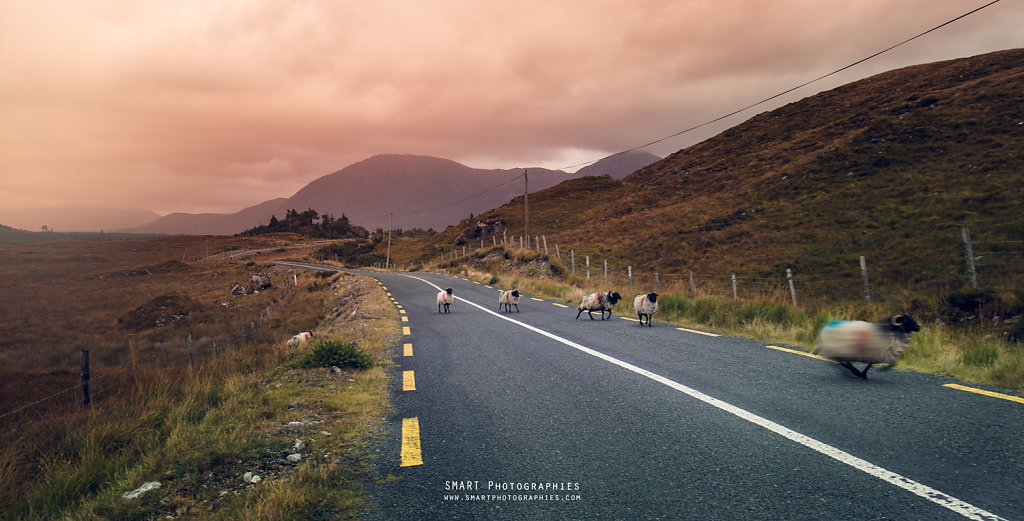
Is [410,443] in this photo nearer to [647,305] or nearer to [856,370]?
[856,370]

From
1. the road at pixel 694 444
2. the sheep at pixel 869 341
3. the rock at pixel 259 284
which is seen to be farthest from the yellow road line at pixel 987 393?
the rock at pixel 259 284

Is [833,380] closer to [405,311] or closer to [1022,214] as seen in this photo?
[405,311]

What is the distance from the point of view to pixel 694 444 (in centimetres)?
387

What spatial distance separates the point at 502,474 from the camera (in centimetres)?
347

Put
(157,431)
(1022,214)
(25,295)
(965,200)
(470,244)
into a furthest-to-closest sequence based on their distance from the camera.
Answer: (470,244) → (25,295) → (965,200) → (1022,214) → (157,431)

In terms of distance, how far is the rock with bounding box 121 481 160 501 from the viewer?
334 centimetres

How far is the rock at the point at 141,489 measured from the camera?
3.34 m

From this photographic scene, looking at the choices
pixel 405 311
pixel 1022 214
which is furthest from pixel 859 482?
pixel 1022 214

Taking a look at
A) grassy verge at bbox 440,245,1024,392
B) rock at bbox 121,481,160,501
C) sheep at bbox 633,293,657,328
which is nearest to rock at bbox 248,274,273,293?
grassy verge at bbox 440,245,1024,392

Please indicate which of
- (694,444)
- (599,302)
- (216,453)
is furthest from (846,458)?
(599,302)

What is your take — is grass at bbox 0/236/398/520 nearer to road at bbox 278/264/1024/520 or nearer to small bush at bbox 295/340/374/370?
small bush at bbox 295/340/374/370

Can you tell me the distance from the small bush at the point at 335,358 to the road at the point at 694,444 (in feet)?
2.70

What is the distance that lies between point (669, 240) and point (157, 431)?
43.2 metres

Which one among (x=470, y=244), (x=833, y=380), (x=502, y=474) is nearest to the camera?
(x=502, y=474)
